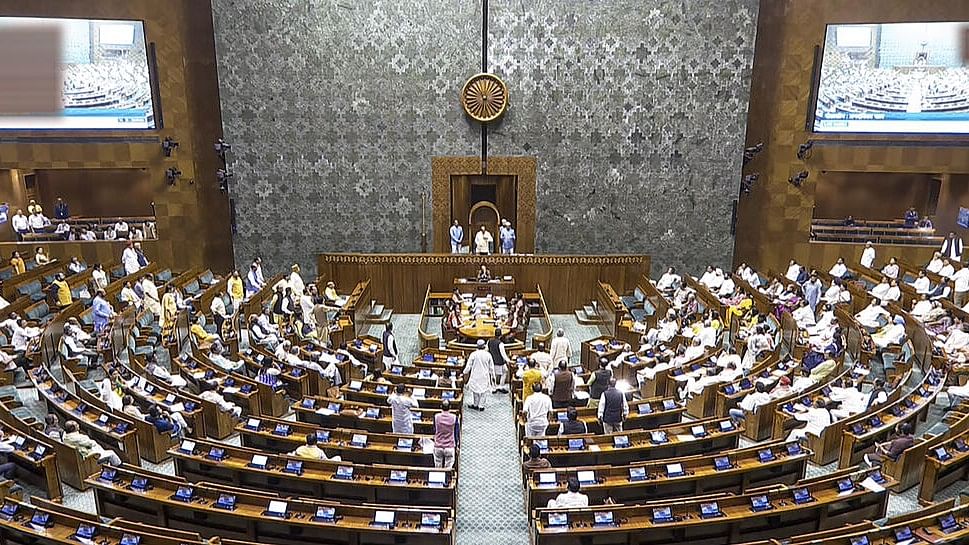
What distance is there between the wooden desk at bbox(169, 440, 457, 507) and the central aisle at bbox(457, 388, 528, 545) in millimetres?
689

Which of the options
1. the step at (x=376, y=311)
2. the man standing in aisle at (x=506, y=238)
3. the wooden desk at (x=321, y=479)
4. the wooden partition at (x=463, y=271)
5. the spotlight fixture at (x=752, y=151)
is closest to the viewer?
the wooden desk at (x=321, y=479)

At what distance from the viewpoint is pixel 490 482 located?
9047mm

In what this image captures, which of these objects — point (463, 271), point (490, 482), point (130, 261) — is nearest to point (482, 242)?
point (463, 271)

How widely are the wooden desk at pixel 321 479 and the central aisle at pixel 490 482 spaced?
0.69m

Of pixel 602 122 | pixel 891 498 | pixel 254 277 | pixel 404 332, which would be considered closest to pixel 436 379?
pixel 404 332

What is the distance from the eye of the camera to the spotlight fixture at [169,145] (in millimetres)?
18031

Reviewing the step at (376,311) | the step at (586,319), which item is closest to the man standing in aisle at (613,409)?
the step at (586,319)

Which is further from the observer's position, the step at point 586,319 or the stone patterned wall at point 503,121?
the stone patterned wall at point 503,121

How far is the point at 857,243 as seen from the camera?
1867 centimetres

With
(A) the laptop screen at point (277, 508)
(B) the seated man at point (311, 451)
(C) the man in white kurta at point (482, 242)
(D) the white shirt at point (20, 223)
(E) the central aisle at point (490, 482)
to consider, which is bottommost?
(E) the central aisle at point (490, 482)

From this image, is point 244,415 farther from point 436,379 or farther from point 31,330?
point 31,330

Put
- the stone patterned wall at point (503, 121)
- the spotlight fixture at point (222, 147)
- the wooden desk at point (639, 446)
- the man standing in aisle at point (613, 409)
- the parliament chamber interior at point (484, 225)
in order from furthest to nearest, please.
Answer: the spotlight fixture at point (222, 147) < the stone patterned wall at point (503, 121) < the parliament chamber interior at point (484, 225) < the man standing in aisle at point (613, 409) < the wooden desk at point (639, 446)

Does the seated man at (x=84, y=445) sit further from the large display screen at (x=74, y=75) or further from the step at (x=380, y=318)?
the large display screen at (x=74, y=75)

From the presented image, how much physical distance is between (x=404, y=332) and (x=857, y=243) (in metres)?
13.6
